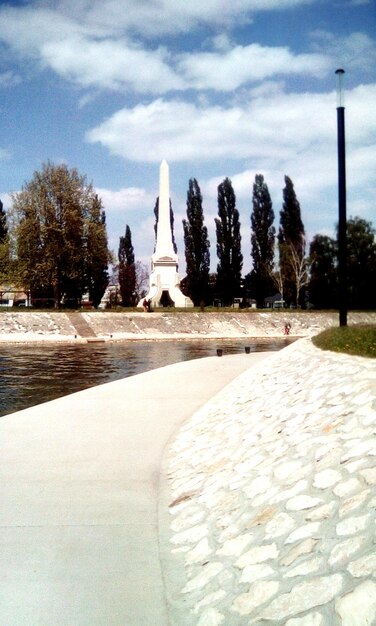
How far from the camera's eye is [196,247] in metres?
60.2

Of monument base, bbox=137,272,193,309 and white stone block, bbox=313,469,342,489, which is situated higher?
monument base, bbox=137,272,193,309

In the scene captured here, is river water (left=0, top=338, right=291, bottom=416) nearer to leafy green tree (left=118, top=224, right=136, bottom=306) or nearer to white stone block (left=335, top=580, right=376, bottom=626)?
white stone block (left=335, top=580, right=376, bottom=626)

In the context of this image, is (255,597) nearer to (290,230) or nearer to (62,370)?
(62,370)

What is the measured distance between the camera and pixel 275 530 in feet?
13.0

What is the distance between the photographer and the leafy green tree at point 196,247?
60312mm

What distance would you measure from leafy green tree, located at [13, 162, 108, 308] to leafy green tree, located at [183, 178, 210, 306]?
11064mm

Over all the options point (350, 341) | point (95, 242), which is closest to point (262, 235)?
point (95, 242)

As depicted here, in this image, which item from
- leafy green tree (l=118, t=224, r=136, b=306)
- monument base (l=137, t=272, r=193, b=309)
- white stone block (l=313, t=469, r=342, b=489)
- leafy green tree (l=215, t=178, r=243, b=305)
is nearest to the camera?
white stone block (l=313, t=469, r=342, b=489)

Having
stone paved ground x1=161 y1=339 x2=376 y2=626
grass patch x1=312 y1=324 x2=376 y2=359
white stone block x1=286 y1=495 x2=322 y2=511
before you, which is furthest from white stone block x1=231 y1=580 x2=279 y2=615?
grass patch x1=312 y1=324 x2=376 y2=359

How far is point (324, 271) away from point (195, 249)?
1456 centimetres

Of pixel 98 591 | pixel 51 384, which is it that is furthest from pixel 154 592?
pixel 51 384

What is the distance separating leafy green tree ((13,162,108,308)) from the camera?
51.5 meters

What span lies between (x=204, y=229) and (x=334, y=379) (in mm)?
54529

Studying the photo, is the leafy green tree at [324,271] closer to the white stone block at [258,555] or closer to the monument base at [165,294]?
the monument base at [165,294]
